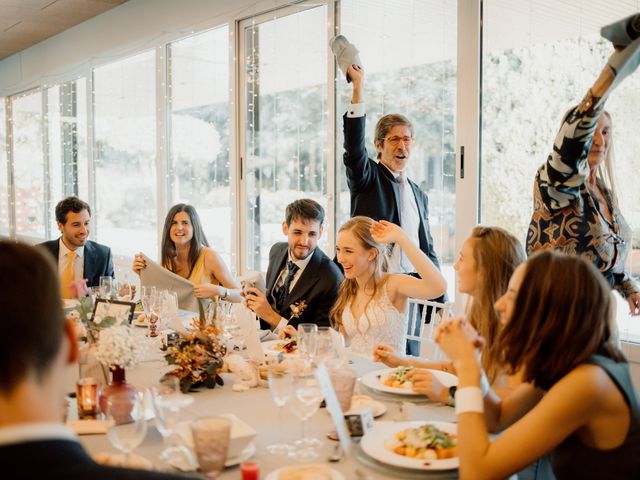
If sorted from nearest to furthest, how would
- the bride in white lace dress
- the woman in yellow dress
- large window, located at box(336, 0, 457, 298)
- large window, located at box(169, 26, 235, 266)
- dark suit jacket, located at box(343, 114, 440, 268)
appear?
the bride in white lace dress, dark suit jacket, located at box(343, 114, 440, 268), the woman in yellow dress, large window, located at box(336, 0, 457, 298), large window, located at box(169, 26, 235, 266)

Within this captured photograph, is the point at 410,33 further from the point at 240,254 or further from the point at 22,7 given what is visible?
the point at 22,7

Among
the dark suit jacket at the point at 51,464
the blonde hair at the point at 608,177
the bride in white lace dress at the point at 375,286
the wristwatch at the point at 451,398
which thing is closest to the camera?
the dark suit jacket at the point at 51,464

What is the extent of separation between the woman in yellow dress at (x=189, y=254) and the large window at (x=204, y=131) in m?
1.88

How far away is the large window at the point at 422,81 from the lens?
4.16m

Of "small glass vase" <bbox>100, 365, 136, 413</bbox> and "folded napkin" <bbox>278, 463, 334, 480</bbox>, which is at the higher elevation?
"small glass vase" <bbox>100, 365, 136, 413</bbox>

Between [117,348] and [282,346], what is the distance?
860 mm

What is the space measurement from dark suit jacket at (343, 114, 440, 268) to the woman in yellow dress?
33.1 inches

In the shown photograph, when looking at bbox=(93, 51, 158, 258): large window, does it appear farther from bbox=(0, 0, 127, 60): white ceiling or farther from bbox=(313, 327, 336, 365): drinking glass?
bbox=(313, 327, 336, 365): drinking glass

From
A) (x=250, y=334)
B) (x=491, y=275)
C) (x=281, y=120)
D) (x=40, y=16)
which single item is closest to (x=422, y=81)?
(x=281, y=120)

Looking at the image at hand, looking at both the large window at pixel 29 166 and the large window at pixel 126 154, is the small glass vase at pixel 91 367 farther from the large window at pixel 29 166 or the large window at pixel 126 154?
the large window at pixel 29 166

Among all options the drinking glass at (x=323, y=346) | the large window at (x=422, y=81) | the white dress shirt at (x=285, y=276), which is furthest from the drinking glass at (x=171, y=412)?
the large window at (x=422, y=81)

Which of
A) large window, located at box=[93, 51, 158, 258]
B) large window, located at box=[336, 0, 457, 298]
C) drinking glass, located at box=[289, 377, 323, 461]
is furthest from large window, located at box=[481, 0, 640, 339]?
large window, located at box=[93, 51, 158, 258]

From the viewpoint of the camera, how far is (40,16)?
7438 mm

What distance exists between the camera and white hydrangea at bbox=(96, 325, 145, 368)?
6.02 feet
